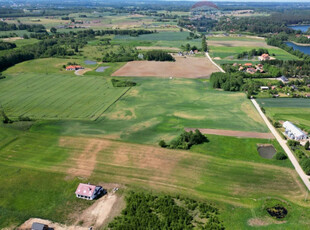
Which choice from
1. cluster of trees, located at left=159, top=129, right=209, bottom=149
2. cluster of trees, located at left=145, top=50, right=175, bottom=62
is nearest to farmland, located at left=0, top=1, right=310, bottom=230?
cluster of trees, located at left=159, top=129, right=209, bottom=149

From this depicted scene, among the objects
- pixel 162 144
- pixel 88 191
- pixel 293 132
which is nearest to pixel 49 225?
pixel 88 191

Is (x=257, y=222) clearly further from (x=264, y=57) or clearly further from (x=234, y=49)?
(x=234, y=49)

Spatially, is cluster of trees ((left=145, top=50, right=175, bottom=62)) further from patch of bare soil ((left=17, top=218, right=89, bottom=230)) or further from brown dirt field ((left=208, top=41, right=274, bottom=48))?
patch of bare soil ((left=17, top=218, right=89, bottom=230))

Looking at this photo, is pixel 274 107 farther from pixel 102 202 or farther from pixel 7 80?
pixel 7 80

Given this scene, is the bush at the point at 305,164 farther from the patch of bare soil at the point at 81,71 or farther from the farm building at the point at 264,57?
the farm building at the point at 264,57

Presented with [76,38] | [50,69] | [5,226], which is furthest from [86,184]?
[76,38]

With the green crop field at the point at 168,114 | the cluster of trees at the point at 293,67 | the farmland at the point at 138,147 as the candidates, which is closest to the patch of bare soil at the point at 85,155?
the farmland at the point at 138,147

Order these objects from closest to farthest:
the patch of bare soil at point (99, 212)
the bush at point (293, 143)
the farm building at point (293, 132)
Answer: the patch of bare soil at point (99, 212), the bush at point (293, 143), the farm building at point (293, 132)
